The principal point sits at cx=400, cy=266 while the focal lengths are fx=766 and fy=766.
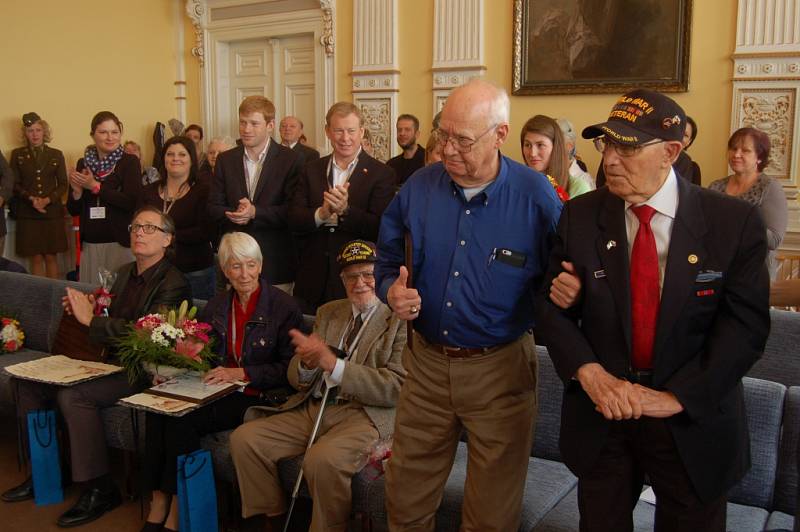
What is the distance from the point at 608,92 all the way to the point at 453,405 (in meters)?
5.12

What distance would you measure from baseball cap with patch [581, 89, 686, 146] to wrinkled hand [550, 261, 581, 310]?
33 centimetres

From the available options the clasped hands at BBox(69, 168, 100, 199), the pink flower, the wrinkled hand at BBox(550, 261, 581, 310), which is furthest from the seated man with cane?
the clasped hands at BBox(69, 168, 100, 199)

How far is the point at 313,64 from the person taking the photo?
8.44m

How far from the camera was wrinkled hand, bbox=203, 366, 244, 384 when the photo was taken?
3213mm

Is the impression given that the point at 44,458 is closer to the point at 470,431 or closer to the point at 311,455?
the point at 311,455

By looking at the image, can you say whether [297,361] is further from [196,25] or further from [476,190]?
[196,25]

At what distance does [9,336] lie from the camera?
14.2 feet

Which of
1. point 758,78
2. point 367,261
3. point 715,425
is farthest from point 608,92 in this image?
point 715,425

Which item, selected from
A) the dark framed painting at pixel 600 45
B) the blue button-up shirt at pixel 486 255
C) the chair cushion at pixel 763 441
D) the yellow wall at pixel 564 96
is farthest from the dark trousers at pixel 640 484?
the dark framed painting at pixel 600 45

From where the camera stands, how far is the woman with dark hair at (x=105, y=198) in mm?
4988

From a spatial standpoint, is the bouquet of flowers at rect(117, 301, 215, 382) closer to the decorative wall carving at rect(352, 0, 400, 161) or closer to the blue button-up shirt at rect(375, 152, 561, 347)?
the blue button-up shirt at rect(375, 152, 561, 347)

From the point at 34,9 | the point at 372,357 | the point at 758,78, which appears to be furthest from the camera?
the point at 34,9

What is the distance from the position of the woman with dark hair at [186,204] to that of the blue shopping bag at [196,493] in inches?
62.1

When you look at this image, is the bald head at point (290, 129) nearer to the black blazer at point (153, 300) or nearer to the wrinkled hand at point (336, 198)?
the black blazer at point (153, 300)
